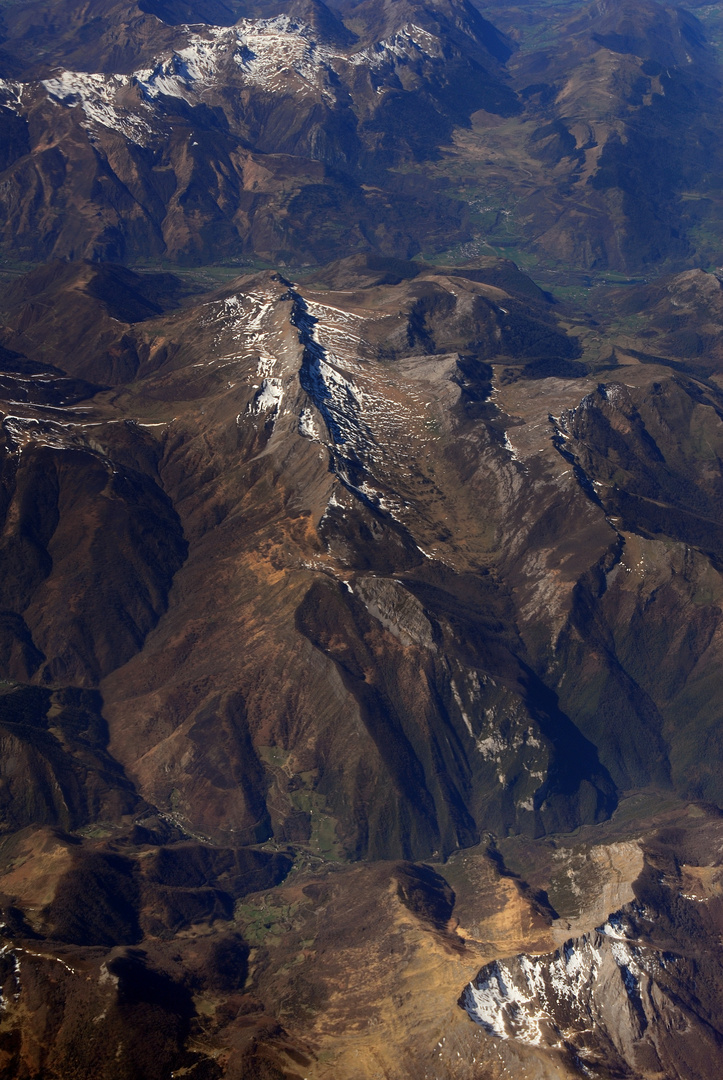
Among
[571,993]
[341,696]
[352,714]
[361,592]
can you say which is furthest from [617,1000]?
[361,592]

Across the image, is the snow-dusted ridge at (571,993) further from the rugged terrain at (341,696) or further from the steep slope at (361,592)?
the steep slope at (361,592)

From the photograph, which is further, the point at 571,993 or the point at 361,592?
the point at 361,592

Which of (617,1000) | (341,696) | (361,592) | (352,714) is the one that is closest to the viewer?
(617,1000)

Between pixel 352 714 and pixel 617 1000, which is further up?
pixel 617 1000

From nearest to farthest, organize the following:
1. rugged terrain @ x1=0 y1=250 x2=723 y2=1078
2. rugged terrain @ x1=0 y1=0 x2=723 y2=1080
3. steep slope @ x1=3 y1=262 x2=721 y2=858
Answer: rugged terrain @ x1=0 y1=0 x2=723 y2=1080 → rugged terrain @ x1=0 y1=250 x2=723 y2=1078 → steep slope @ x1=3 y1=262 x2=721 y2=858

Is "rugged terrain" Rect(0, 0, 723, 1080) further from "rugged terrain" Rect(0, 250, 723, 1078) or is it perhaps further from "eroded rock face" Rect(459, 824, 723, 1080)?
"rugged terrain" Rect(0, 250, 723, 1078)

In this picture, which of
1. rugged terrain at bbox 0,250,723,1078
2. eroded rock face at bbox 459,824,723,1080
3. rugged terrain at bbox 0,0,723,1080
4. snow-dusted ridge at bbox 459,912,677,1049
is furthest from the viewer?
rugged terrain at bbox 0,250,723,1078

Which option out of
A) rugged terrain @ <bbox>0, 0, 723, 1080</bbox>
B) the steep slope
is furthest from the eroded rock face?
the steep slope

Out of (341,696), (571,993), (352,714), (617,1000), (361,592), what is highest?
(361,592)

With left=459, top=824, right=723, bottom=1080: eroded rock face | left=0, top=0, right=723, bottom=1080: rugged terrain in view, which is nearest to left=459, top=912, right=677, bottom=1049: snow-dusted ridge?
left=459, top=824, right=723, bottom=1080: eroded rock face

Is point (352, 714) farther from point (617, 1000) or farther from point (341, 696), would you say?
point (617, 1000)

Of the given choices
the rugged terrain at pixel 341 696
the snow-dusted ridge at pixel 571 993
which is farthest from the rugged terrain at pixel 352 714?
the rugged terrain at pixel 341 696

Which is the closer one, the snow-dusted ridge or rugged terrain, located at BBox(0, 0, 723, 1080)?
the snow-dusted ridge
